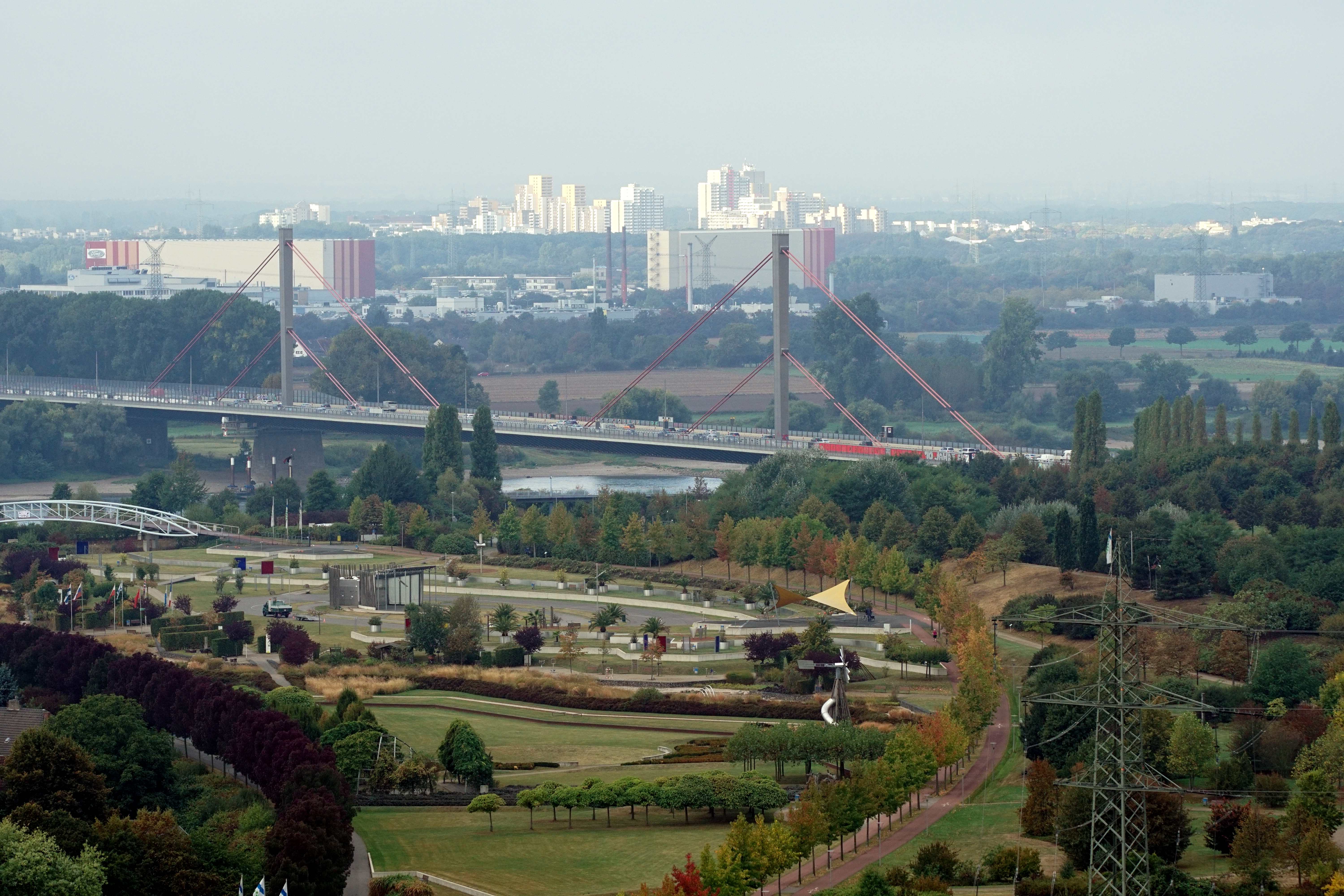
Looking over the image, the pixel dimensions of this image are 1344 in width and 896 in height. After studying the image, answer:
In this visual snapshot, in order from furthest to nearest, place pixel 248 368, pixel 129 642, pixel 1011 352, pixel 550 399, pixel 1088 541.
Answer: pixel 1011 352 → pixel 550 399 → pixel 248 368 → pixel 1088 541 → pixel 129 642

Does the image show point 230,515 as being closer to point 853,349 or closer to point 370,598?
point 370,598

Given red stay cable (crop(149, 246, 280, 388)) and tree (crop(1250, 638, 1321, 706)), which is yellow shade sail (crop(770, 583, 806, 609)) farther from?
red stay cable (crop(149, 246, 280, 388))

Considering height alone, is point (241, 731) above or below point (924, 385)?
below

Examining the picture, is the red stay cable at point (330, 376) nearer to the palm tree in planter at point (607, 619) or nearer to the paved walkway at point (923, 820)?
the palm tree in planter at point (607, 619)

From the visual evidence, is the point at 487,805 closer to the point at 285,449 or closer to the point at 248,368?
the point at 285,449

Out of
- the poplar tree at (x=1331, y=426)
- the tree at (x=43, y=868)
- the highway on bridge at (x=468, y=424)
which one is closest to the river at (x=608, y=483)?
the highway on bridge at (x=468, y=424)

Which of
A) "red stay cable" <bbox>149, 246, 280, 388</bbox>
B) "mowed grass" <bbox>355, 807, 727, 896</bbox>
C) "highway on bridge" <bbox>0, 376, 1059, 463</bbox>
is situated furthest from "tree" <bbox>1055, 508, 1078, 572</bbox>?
"red stay cable" <bbox>149, 246, 280, 388</bbox>

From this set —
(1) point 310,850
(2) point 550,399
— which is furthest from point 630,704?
(2) point 550,399
